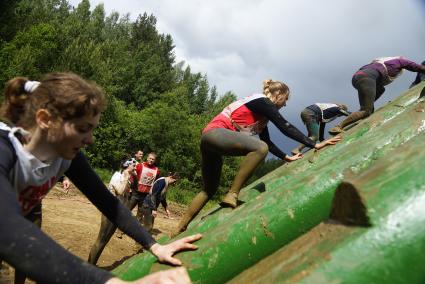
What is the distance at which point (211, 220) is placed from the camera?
10.2ft

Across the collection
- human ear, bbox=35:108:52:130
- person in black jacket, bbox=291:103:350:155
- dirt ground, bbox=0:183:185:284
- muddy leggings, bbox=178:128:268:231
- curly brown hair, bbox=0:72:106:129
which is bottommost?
dirt ground, bbox=0:183:185:284

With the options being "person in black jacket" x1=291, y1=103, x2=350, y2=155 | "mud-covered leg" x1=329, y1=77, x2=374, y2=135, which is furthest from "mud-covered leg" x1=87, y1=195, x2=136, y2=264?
"person in black jacket" x1=291, y1=103, x2=350, y2=155

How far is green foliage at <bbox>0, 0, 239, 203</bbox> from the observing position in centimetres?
3206

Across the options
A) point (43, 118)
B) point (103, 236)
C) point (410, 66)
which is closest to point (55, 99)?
point (43, 118)

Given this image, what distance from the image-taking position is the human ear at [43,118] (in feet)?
5.80

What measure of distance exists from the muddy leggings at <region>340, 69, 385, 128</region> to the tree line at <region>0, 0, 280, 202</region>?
1947 centimetres

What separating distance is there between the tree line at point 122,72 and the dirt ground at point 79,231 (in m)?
12.7

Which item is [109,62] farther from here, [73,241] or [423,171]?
[423,171]

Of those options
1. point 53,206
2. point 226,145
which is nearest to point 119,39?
point 53,206

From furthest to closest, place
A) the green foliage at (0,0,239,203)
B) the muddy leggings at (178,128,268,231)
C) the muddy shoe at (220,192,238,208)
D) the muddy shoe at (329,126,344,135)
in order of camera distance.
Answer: the green foliage at (0,0,239,203) < the muddy shoe at (329,126,344,135) < the muddy leggings at (178,128,268,231) < the muddy shoe at (220,192,238,208)

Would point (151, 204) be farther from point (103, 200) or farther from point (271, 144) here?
point (103, 200)

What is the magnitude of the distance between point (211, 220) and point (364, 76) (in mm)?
4453

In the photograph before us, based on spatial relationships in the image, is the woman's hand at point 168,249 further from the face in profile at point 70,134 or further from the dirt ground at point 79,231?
the dirt ground at point 79,231

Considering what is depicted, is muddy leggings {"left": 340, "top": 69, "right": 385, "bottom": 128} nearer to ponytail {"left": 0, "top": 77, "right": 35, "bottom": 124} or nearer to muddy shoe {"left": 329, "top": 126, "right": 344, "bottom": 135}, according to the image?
muddy shoe {"left": 329, "top": 126, "right": 344, "bottom": 135}
